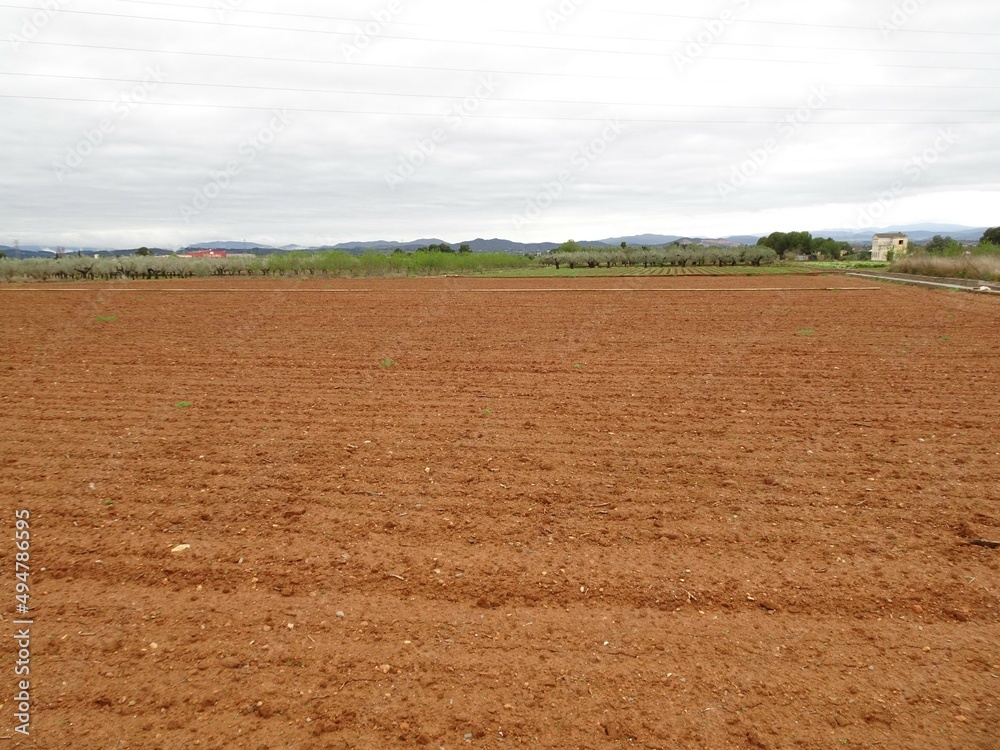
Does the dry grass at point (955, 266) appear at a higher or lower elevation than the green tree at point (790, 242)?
lower

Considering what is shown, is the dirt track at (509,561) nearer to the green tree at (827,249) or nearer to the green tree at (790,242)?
the green tree at (790,242)

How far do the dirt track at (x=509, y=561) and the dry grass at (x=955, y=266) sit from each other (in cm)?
3162

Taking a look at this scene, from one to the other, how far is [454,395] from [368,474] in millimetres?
3559

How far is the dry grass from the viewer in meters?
34.2

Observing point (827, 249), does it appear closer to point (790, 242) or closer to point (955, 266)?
point (790, 242)

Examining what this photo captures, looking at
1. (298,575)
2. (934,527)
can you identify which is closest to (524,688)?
(298,575)

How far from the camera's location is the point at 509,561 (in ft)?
15.0

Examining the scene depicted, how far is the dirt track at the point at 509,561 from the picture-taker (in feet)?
10.3

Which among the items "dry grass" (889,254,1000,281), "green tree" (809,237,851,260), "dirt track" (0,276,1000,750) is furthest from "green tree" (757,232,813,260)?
"dirt track" (0,276,1000,750)

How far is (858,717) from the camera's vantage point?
307 centimetres

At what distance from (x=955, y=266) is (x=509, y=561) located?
46.3 metres


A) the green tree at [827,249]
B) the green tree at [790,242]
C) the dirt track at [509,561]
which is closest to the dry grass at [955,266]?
the dirt track at [509,561]

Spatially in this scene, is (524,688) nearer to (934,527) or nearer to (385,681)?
(385,681)

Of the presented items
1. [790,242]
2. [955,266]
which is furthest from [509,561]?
[790,242]
